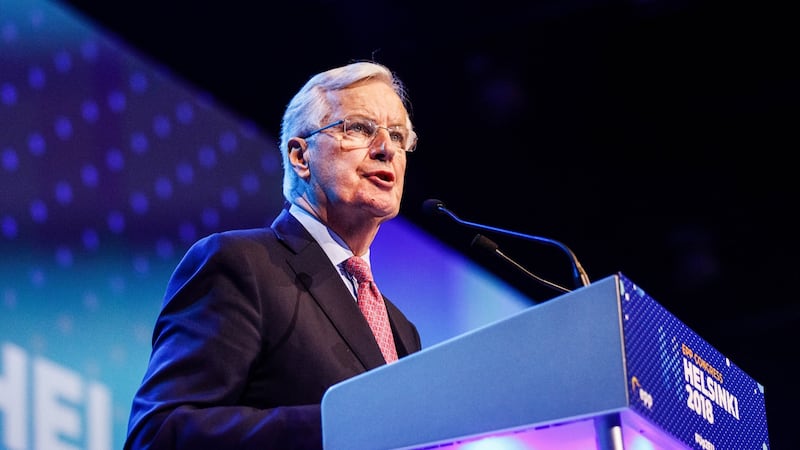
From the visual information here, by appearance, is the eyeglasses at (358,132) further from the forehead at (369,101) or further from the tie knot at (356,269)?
the tie knot at (356,269)

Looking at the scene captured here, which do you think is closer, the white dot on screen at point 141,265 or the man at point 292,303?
the man at point 292,303

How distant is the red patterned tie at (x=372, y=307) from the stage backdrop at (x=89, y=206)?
2.66ft

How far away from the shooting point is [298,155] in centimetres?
246

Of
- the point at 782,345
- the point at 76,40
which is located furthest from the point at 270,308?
the point at 782,345

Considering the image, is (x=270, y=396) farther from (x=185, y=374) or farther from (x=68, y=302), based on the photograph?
(x=68, y=302)

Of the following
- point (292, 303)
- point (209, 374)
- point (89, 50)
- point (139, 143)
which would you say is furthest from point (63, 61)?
point (209, 374)

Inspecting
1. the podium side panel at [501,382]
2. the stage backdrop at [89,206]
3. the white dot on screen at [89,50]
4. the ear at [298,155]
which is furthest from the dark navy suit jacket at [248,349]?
the white dot on screen at [89,50]

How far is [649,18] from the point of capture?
4.07 m

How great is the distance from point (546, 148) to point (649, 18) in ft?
2.51

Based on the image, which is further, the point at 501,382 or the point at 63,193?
the point at 63,193

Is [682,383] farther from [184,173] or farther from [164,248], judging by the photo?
[184,173]

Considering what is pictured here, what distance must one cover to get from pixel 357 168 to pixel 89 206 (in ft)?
2.72

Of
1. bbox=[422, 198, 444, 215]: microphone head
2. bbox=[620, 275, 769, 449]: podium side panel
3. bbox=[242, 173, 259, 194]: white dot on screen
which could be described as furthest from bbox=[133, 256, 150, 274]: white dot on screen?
bbox=[620, 275, 769, 449]: podium side panel

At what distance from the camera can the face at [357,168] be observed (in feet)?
7.54
